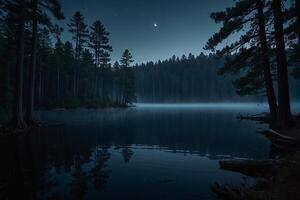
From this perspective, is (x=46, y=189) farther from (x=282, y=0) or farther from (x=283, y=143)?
(x=282, y=0)

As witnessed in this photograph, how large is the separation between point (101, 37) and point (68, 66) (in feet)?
38.3

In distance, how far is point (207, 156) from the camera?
1011 centimetres

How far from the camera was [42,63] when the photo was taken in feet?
147

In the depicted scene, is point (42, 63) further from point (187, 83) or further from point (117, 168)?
point (187, 83)

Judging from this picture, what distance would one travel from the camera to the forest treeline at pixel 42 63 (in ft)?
54.9

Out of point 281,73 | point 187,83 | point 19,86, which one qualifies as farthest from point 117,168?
point 187,83

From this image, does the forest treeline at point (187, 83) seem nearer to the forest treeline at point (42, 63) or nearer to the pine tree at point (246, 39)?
the forest treeline at point (42, 63)

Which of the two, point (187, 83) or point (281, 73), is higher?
point (187, 83)

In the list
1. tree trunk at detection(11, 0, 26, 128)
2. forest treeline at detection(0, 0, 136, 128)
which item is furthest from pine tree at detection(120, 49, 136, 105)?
tree trunk at detection(11, 0, 26, 128)

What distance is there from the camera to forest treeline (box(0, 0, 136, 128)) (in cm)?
1673

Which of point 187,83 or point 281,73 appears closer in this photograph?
point 281,73

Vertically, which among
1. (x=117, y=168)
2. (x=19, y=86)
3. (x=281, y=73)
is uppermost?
(x=281, y=73)

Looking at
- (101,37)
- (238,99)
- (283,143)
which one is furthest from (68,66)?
(238,99)

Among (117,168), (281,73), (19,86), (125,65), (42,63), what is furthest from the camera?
(125,65)
